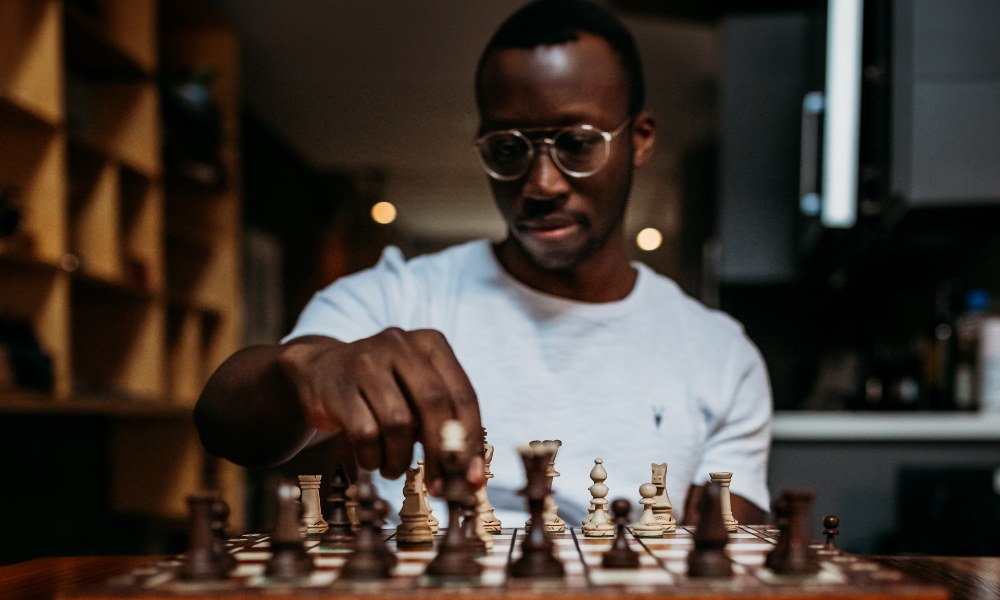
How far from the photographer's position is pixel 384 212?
104 inches

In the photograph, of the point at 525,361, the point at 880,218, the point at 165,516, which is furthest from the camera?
the point at 165,516

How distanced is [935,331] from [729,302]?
2.06 ft

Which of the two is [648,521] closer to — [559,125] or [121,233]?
[559,125]

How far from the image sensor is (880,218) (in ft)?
7.54

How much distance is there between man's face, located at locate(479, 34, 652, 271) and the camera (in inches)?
66.8

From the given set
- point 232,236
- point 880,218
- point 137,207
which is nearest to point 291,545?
point 880,218

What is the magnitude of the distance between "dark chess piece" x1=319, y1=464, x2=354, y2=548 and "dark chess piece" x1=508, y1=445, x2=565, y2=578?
232 millimetres

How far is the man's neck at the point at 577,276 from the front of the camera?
1.84 m

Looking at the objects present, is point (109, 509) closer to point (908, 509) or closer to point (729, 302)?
point (729, 302)

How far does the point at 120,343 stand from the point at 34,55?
43.8 inches

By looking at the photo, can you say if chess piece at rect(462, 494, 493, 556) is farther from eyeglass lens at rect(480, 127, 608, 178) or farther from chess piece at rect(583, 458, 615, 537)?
eyeglass lens at rect(480, 127, 608, 178)

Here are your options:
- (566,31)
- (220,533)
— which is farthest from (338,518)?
(566,31)

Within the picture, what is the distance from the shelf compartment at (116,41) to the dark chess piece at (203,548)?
7.81 ft

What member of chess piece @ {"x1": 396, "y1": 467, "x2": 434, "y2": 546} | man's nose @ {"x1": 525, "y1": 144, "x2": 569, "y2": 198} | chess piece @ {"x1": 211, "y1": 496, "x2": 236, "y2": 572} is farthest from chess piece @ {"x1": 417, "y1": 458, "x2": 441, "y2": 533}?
man's nose @ {"x1": 525, "y1": 144, "x2": 569, "y2": 198}
